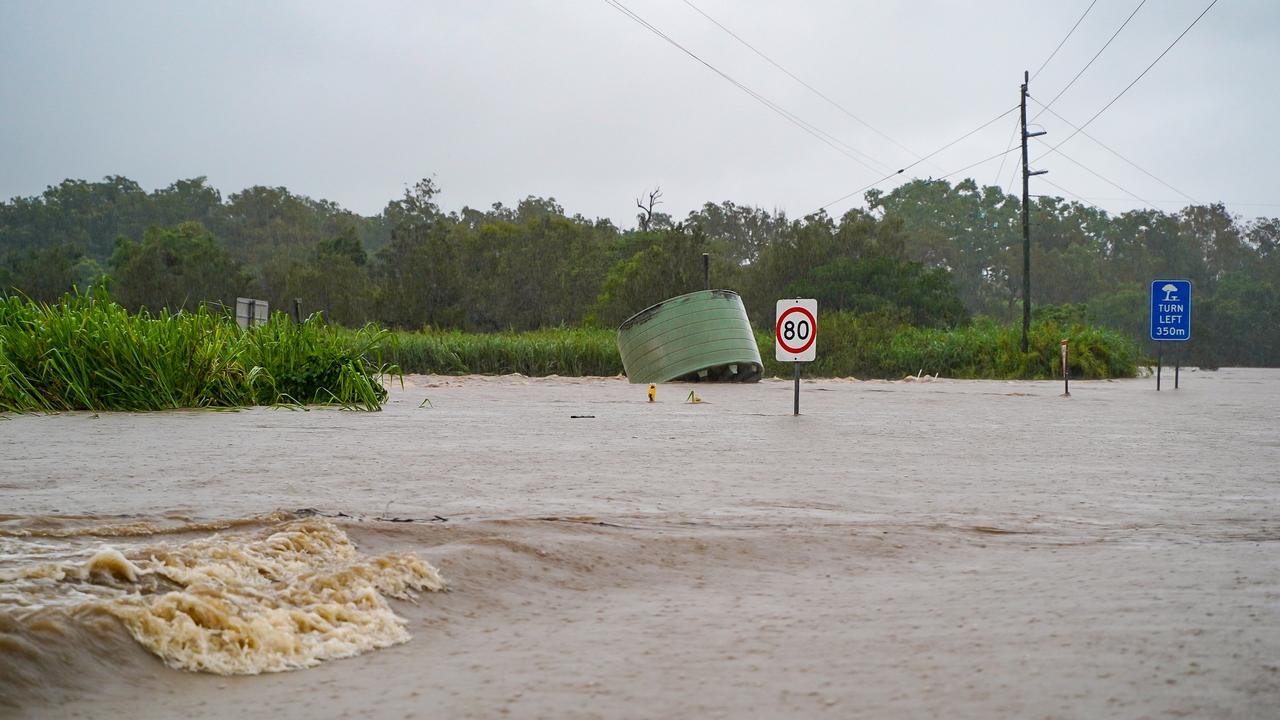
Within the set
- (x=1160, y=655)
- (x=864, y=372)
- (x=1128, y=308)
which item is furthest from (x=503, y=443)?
(x=1128, y=308)

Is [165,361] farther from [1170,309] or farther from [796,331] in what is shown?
[1170,309]

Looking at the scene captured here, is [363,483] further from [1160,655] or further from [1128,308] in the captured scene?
[1128,308]

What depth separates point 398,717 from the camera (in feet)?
7.86

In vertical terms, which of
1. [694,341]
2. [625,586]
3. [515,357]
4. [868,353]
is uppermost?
[868,353]

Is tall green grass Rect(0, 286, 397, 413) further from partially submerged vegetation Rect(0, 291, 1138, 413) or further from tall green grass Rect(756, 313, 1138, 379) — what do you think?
tall green grass Rect(756, 313, 1138, 379)

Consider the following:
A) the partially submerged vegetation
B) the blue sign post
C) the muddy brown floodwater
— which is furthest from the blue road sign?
the muddy brown floodwater

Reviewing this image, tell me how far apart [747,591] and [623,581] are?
41 cm

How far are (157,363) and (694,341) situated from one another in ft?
43.5

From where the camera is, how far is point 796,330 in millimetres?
13477

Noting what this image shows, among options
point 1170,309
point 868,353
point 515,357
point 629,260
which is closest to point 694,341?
point 1170,309

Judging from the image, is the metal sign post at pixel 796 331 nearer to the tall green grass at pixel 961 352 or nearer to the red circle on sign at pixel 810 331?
the red circle on sign at pixel 810 331

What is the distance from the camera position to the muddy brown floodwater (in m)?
2.55

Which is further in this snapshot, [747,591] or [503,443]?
[503,443]

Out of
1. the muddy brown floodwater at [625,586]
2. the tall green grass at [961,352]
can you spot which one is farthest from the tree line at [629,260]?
the muddy brown floodwater at [625,586]
